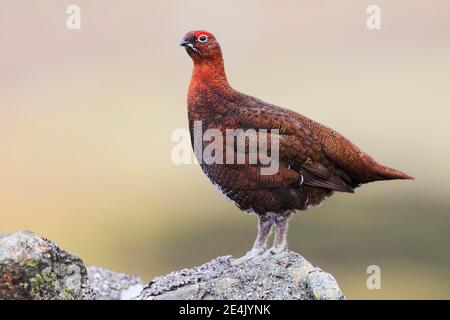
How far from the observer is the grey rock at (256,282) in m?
6.05

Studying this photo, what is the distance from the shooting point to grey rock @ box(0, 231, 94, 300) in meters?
5.63

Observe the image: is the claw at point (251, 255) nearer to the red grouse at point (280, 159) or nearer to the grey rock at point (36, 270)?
the red grouse at point (280, 159)

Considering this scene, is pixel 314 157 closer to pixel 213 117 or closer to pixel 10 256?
pixel 213 117

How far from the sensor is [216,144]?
653cm

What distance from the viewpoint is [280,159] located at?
658 cm

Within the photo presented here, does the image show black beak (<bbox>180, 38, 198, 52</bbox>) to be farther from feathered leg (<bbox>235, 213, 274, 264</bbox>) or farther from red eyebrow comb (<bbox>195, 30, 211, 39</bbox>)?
feathered leg (<bbox>235, 213, 274, 264</bbox>)

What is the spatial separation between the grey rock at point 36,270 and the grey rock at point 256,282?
76 cm

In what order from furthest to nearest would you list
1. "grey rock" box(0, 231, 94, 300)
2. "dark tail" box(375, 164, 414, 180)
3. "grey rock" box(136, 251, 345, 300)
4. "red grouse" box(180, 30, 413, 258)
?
"dark tail" box(375, 164, 414, 180), "red grouse" box(180, 30, 413, 258), "grey rock" box(136, 251, 345, 300), "grey rock" box(0, 231, 94, 300)

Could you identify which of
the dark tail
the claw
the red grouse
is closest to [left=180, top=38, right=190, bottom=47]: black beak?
the red grouse

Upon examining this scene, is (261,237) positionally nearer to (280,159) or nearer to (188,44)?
(280,159)

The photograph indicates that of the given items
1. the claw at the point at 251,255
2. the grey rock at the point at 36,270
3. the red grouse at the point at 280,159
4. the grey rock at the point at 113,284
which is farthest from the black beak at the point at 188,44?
the grey rock at the point at 113,284

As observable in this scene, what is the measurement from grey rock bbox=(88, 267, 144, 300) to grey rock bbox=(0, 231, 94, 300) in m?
2.48

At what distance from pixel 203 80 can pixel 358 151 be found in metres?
1.46
